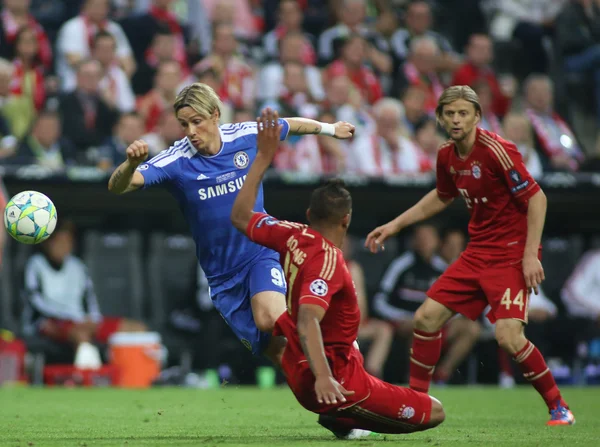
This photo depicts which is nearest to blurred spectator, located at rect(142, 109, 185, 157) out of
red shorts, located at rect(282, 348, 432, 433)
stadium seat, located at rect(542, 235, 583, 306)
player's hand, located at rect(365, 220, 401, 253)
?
stadium seat, located at rect(542, 235, 583, 306)

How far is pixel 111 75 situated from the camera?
1391cm

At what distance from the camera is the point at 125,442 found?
5.96 m

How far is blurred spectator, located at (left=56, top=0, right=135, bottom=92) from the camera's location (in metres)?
14.0

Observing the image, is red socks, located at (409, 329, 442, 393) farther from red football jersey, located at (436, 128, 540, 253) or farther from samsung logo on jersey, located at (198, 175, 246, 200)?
samsung logo on jersey, located at (198, 175, 246, 200)

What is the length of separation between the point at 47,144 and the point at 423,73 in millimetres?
5784

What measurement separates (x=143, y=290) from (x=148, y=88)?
9.36ft

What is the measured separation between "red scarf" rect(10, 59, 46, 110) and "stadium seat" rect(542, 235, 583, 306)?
6.61 meters

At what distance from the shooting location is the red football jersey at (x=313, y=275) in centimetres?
561

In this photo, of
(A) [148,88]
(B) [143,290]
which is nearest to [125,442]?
(B) [143,290]

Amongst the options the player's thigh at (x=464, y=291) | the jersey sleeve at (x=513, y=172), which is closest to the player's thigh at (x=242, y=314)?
the player's thigh at (x=464, y=291)

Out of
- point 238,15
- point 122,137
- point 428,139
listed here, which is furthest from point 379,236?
point 238,15

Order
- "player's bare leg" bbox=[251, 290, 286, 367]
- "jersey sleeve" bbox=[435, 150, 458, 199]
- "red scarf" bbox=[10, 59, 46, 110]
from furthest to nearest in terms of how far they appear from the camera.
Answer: "red scarf" bbox=[10, 59, 46, 110] → "jersey sleeve" bbox=[435, 150, 458, 199] → "player's bare leg" bbox=[251, 290, 286, 367]

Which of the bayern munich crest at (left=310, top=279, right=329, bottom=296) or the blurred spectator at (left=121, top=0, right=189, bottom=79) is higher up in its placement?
the blurred spectator at (left=121, top=0, right=189, bottom=79)

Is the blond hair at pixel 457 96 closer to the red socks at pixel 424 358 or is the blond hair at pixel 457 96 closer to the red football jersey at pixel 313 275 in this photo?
the red socks at pixel 424 358
